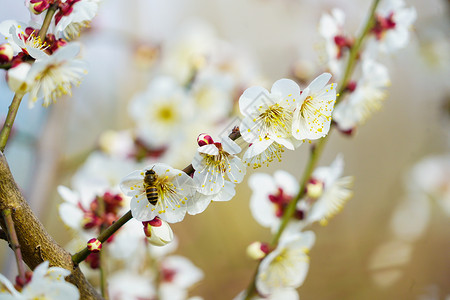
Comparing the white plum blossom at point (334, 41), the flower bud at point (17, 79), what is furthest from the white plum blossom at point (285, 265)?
the flower bud at point (17, 79)

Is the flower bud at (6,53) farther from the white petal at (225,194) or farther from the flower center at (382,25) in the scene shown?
the flower center at (382,25)

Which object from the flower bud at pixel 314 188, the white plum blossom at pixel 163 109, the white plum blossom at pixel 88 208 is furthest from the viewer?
the white plum blossom at pixel 163 109

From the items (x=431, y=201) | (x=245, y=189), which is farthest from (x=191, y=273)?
(x=431, y=201)

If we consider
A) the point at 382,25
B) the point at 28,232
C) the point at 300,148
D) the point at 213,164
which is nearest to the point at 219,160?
the point at 213,164

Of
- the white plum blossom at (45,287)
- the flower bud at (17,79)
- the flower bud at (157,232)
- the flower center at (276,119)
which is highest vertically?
the flower center at (276,119)

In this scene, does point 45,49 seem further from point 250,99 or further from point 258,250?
point 258,250

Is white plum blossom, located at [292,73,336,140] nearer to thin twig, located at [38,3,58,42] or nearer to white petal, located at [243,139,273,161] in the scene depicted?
white petal, located at [243,139,273,161]
